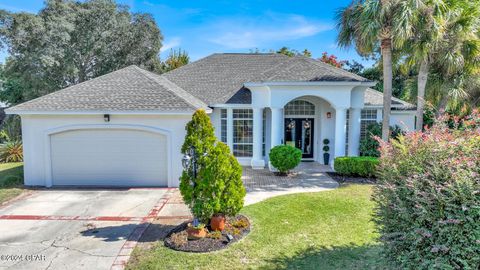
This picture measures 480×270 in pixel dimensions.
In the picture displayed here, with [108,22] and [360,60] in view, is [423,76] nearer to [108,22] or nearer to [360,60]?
[360,60]

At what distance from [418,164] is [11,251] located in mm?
8299

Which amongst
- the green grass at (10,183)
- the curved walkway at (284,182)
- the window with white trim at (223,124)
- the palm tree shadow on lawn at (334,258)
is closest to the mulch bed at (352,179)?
the curved walkway at (284,182)

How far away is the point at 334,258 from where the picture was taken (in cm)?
596

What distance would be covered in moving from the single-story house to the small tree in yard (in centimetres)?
393

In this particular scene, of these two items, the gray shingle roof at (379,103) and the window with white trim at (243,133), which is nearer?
the gray shingle roof at (379,103)

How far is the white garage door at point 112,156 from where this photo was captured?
11.5 metres

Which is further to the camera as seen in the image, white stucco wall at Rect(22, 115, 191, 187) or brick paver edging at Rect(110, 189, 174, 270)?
white stucco wall at Rect(22, 115, 191, 187)

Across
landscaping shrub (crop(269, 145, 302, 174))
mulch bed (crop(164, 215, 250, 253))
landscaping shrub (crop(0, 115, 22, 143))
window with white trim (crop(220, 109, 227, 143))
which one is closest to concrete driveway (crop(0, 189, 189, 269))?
mulch bed (crop(164, 215, 250, 253))

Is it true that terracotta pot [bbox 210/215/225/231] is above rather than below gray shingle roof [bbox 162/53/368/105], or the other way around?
below

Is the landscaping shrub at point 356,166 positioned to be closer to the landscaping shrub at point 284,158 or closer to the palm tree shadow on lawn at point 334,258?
the landscaping shrub at point 284,158

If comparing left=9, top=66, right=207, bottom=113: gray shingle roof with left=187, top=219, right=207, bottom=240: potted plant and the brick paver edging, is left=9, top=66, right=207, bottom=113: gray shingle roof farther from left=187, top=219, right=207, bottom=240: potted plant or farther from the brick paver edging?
left=187, top=219, right=207, bottom=240: potted plant

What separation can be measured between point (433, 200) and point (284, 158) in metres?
8.89

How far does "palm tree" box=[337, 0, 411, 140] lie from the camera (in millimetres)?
11797

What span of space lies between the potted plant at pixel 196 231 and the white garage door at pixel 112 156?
5.09 metres
